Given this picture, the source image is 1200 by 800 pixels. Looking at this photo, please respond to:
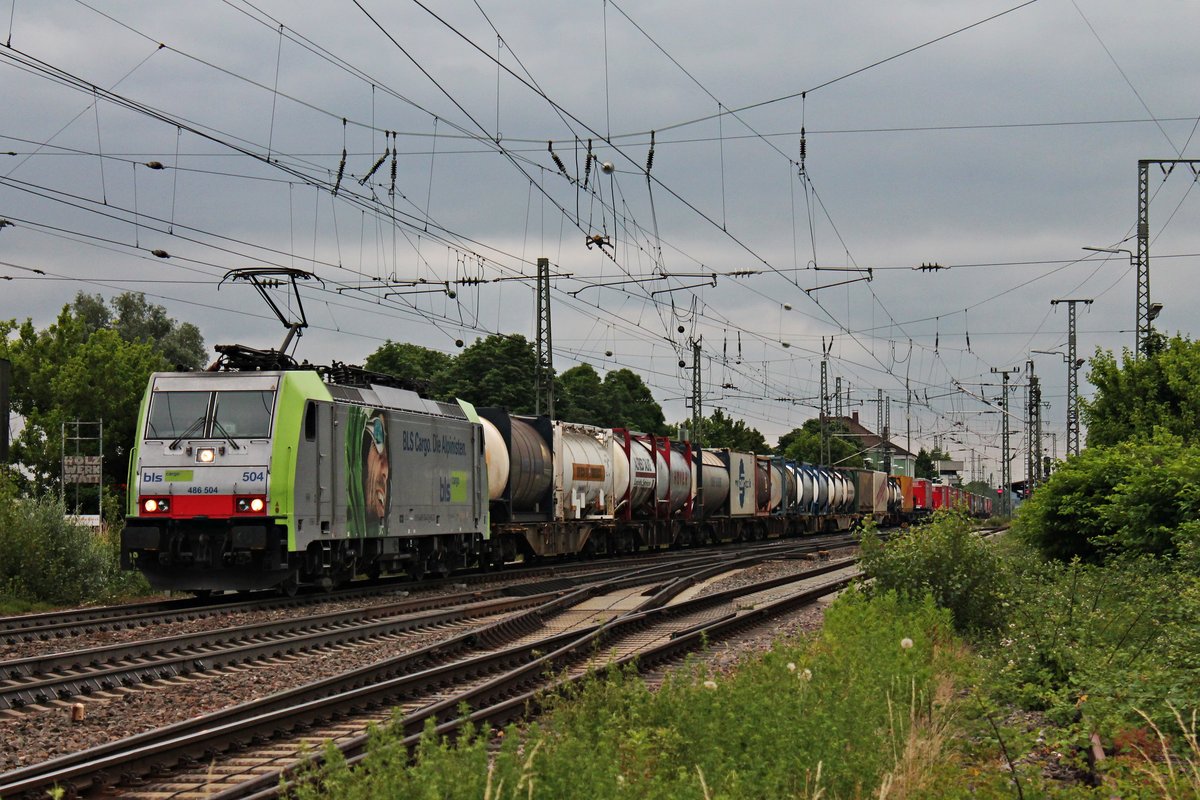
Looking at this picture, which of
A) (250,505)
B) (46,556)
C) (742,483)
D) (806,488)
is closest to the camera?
(250,505)

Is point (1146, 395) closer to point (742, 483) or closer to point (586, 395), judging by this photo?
point (742, 483)

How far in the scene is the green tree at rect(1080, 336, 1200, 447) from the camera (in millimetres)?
27250

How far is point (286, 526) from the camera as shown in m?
18.8

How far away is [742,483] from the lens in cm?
4841

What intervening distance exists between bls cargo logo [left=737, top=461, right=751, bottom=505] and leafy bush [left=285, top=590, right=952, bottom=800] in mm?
36791

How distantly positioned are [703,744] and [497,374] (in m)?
69.9

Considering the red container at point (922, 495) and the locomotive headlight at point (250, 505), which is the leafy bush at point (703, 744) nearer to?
the locomotive headlight at point (250, 505)

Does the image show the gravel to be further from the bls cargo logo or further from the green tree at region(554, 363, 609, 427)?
the green tree at region(554, 363, 609, 427)

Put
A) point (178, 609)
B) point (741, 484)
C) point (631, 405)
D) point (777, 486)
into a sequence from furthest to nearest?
1. point (631, 405)
2. point (777, 486)
3. point (741, 484)
4. point (178, 609)

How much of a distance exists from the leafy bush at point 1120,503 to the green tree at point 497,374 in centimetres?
4992

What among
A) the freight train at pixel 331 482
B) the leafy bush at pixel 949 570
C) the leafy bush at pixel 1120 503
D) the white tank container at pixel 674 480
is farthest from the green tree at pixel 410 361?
the leafy bush at pixel 949 570

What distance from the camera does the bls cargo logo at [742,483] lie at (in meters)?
47.8

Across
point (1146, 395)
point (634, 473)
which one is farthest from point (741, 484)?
point (1146, 395)

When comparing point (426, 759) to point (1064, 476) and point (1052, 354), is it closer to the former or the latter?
point (1064, 476)
